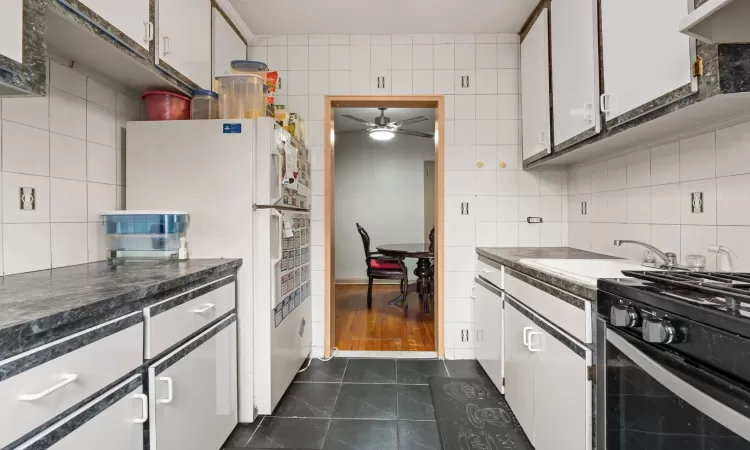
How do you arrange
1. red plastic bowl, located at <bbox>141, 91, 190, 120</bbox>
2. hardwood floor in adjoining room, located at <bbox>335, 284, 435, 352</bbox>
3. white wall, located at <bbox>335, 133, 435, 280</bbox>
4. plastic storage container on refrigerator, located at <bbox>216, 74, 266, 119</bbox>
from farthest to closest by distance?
white wall, located at <bbox>335, 133, 435, 280</bbox> < hardwood floor in adjoining room, located at <bbox>335, 284, 435, 352</bbox> < plastic storage container on refrigerator, located at <bbox>216, 74, 266, 119</bbox> < red plastic bowl, located at <bbox>141, 91, 190, 120</bbox>

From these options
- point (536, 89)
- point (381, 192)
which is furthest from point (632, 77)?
point (381, 192)

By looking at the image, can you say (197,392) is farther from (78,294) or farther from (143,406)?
(78,294)

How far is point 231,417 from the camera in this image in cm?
169

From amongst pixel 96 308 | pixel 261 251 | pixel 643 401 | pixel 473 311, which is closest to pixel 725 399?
pixel 643 401

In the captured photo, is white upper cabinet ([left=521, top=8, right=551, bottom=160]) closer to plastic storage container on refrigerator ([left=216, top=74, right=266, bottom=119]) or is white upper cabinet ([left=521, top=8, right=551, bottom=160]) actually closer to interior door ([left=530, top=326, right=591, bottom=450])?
interior door ([left=530, top=326, right=591, bottom=450])

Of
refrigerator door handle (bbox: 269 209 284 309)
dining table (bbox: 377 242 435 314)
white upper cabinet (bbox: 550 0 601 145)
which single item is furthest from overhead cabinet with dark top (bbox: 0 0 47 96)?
dining table (bbox: 377 242 435 314)

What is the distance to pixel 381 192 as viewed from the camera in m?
5.99

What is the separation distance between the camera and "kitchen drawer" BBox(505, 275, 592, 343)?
1141 mm

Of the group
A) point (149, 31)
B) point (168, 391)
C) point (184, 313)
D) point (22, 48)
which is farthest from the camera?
point (149, 31)

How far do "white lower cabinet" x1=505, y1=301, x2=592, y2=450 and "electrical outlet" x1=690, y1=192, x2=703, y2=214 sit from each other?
0.78 meters

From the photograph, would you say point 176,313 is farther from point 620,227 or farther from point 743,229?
point 620,227

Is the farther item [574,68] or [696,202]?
[574,68]

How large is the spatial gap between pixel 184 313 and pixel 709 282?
5.29ft

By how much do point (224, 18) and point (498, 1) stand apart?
1.79 metres
